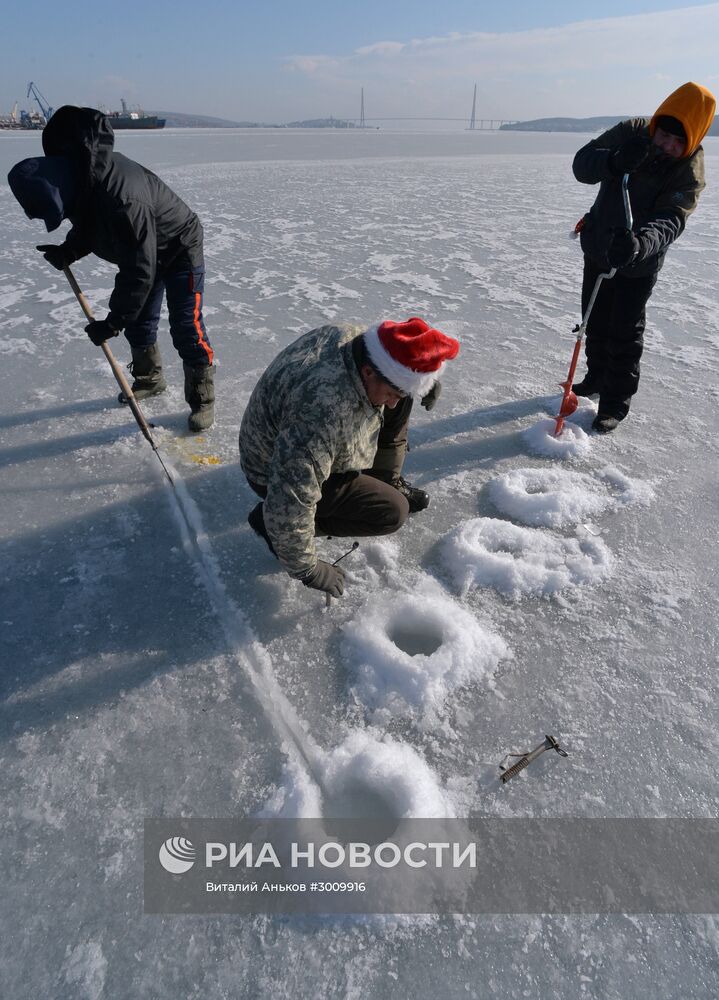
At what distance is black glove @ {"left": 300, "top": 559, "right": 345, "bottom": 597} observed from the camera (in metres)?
2.05

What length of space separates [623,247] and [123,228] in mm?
2314

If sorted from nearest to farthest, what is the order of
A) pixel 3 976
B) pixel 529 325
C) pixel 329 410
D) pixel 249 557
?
pixel 3 976 → pixel 329 410 → pixel 249 557 → pixel 529 325

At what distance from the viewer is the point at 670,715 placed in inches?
73.9

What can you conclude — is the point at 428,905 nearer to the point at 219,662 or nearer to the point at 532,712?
the point at 532,712

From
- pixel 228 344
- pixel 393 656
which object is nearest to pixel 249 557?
pixel 393 656

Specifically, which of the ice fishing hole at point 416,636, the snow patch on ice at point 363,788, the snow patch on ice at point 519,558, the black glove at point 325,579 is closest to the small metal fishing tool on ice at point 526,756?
the snow patch on ice at point 363,788

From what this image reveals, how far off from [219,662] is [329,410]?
101 centimetres

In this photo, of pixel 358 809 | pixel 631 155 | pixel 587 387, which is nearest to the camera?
pixel 358 809

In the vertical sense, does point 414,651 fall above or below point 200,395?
below

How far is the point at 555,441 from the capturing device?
3227 millimetres

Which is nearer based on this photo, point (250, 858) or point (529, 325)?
point (250, 858)

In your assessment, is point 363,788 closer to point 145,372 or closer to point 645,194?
point 145,372

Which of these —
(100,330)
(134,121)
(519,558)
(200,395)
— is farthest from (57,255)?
(134,121)

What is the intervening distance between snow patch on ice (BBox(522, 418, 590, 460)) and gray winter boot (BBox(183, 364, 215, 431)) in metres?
1.93
